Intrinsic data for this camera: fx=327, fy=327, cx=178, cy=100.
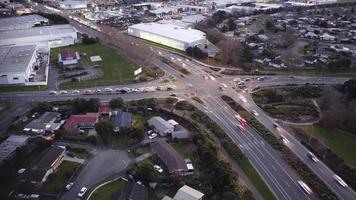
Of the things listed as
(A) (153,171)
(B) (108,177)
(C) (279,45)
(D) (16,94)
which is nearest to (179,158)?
(A) (153,171)

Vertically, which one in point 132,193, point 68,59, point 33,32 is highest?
point 33,32

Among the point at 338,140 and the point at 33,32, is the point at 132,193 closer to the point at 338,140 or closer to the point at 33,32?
the point at 338,140

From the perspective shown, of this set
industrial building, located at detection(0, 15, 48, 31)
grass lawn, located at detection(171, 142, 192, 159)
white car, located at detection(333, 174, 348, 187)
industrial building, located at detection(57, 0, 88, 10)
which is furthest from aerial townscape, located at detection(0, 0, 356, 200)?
industrial building, located at detection(57, 0, 88, 10)

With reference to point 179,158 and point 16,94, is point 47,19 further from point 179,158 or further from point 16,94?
point 179,158

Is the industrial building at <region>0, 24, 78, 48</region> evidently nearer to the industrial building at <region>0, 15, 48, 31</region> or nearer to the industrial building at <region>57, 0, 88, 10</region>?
the industrial building at <region>0, 15, 48, 31</region>

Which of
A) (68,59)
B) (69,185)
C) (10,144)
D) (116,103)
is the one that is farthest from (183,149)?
(68,59)

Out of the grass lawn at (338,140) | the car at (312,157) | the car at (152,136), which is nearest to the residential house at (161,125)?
the car at (152,136)
